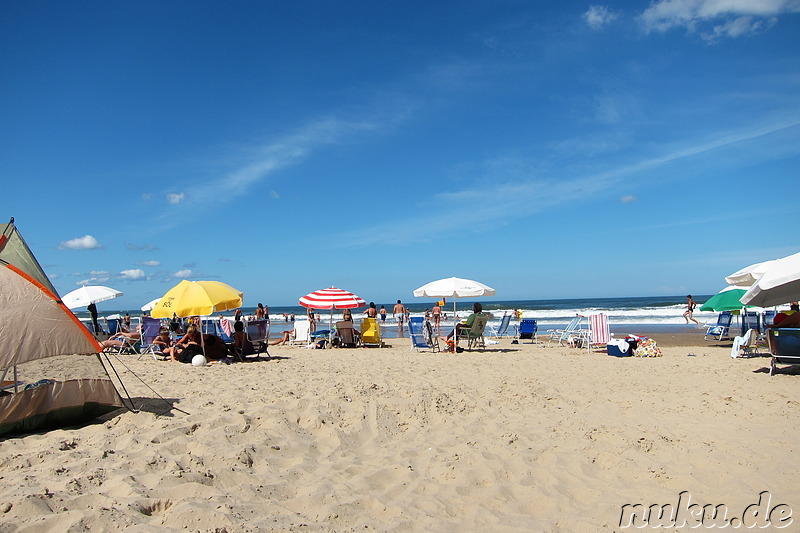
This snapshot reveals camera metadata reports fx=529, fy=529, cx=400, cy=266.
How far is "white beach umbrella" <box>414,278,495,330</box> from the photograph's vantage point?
14312 mm

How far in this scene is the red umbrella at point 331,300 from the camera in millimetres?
13352

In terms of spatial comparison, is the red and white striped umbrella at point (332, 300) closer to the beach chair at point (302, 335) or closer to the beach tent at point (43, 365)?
the beach chair at point (302, 335)

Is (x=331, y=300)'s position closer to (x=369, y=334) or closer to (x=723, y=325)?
(x=369, y=334)

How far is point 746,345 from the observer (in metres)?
10.3

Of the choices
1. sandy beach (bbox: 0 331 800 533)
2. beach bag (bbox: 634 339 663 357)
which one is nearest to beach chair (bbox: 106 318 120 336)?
sandy beach (bbox: 0 331 800 533)

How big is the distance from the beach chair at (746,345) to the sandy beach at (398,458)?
394 cm

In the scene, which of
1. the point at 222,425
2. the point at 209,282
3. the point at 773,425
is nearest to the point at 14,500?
the point at 222,425

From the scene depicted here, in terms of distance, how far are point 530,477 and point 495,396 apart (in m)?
2.47

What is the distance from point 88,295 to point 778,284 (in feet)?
53.9

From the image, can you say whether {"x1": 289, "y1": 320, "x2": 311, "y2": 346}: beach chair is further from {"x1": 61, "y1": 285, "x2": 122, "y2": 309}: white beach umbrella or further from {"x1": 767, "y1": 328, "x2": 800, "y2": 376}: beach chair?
{"x1": 767, "y1": 328, "x2": 800, "y2": 376}: beach chair

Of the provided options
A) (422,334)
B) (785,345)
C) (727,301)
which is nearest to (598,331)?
(727,301)

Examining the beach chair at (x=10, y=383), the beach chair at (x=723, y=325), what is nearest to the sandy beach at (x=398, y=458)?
the beach chair at (x=10, y=383)

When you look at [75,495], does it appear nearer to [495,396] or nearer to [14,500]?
[14,500]

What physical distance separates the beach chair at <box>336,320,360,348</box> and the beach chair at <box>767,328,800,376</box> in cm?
899
